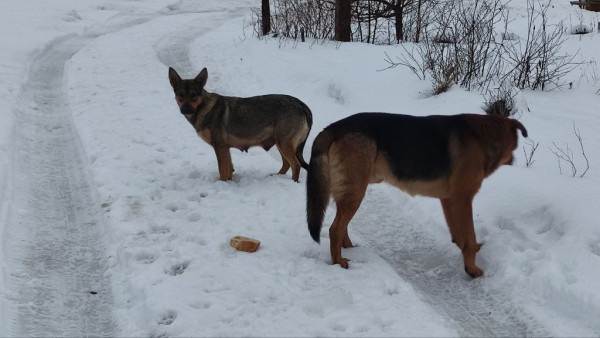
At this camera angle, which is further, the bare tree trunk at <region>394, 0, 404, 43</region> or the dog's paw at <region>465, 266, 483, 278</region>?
the bare tree trunk at <region>394, 0, 404, 43</region>

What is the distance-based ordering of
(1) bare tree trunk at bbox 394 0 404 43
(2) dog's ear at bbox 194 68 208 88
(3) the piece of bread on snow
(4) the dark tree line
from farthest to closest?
(1) bare tree trunk at bbox 394 0 404 43 < (4) the dark tree line < (2) dog's ear at bbox 194 68 208 88 < (3) the piece of bread on snow

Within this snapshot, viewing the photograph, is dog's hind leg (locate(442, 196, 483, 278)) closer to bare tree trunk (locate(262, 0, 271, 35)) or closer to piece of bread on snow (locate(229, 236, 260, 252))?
piece of bread on snow (locate(229, 236, 260, 252))

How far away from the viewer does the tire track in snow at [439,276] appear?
4668 millimetres

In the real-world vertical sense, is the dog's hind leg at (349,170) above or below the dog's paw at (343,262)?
above

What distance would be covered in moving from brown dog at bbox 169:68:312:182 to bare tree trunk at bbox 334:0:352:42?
9.26m

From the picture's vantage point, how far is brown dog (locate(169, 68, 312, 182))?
7551 millimetres

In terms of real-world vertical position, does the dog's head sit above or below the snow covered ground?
above

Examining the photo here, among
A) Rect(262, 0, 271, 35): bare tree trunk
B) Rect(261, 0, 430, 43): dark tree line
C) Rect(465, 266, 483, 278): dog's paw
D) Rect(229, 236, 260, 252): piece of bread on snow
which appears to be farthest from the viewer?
Rect(262, 0, 271, 35): bare tree trunk

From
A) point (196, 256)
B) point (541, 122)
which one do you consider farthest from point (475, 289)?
point (541, 122)

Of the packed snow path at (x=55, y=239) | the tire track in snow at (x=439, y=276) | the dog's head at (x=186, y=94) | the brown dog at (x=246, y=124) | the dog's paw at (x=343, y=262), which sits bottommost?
the tire track in snow at (x=439, y=276)

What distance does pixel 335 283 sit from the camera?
16.8 feet

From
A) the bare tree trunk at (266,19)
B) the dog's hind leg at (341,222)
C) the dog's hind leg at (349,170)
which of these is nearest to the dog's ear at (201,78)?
the dog's hind leg at (349,170)

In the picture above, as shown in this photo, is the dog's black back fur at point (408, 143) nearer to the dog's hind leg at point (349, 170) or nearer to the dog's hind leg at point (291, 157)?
the dog's hind leg at point (349, 170)

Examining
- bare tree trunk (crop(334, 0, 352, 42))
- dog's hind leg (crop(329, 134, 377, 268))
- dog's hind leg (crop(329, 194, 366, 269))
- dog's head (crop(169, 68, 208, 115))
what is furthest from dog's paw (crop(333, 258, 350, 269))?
bare tree trunk (crop(334, 0, 352, 42))
